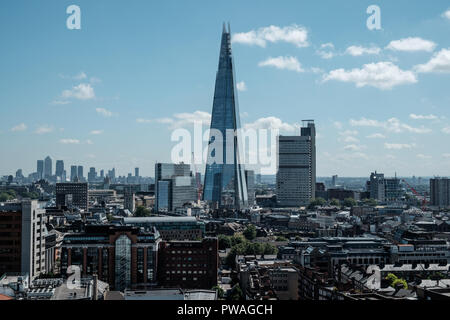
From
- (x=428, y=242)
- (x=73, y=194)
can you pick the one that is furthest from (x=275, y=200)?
(x=428, y=242)

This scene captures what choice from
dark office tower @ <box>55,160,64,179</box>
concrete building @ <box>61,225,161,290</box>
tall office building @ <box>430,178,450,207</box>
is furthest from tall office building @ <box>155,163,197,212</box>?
concrete building @ <box>61,225,161,290</box>

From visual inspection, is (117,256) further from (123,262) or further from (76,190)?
(76,190)

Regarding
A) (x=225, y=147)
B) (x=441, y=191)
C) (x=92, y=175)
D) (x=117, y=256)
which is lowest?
(x=117, y=256)

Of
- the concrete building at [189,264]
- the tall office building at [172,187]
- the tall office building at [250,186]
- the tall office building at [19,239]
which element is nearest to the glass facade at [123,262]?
the concrete building at [189,264]

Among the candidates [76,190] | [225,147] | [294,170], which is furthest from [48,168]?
[294,170]

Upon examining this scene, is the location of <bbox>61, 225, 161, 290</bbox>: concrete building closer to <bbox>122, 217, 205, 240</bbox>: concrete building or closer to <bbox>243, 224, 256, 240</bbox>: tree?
<bbox>122, 217, 205, 240</bbox>: concrete building

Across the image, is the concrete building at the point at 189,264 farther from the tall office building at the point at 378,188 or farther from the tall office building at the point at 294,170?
the tall office building at the point at 378,188
